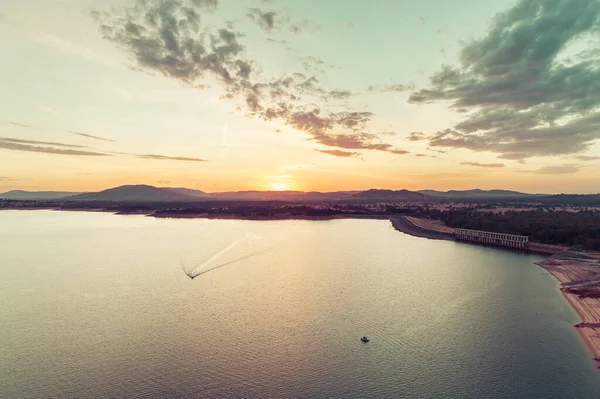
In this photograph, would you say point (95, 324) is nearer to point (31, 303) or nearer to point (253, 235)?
point (31, 303)

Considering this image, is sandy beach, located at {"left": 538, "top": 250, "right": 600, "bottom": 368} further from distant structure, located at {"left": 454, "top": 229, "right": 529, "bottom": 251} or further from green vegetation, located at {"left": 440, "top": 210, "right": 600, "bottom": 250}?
distant structure, located at {"left": 454, "top": 229, "right": 529, "bottom": 251}

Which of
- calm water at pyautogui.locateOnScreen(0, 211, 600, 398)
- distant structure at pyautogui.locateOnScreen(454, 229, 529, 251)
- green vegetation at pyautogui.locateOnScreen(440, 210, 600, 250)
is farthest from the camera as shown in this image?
distant structure at pyautogui.locateOnScreen(454, 229, 529, 251)

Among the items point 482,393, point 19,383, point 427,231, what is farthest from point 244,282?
point 427,231

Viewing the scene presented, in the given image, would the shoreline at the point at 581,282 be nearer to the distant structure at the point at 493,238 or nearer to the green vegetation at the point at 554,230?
the distant structure at the point at 493,238

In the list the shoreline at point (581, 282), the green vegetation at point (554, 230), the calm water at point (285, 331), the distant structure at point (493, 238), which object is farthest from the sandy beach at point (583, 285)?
→ the distant structure at point (493, 238)

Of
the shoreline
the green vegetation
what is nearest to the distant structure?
the shoreline
